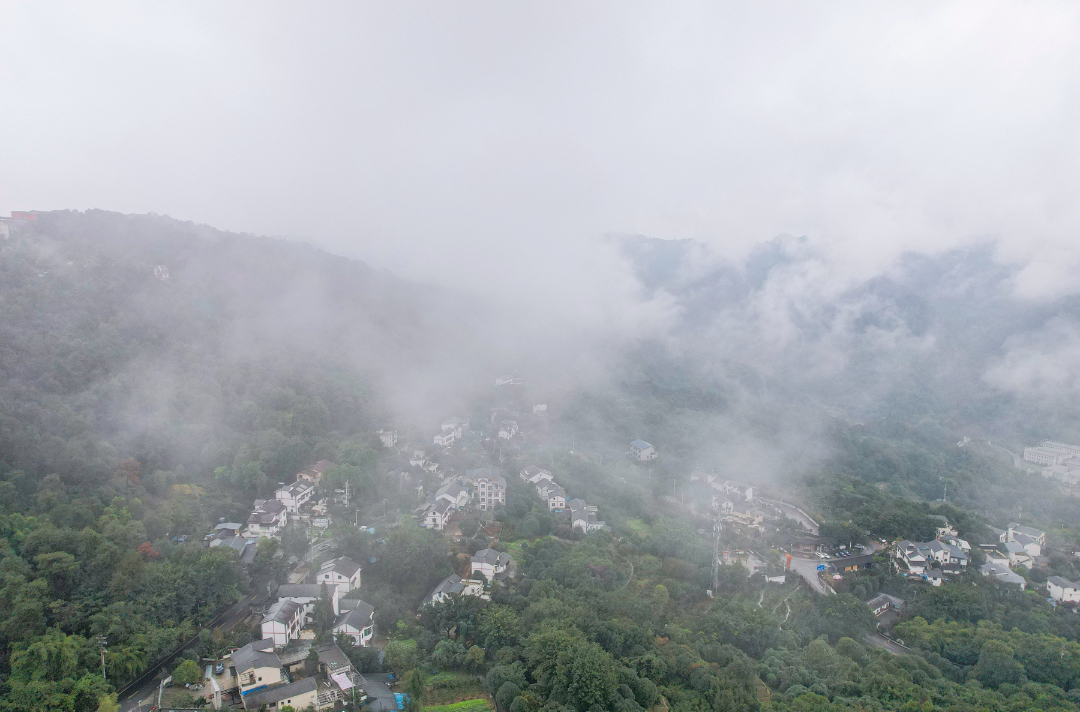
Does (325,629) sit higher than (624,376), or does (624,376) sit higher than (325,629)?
(624,376)

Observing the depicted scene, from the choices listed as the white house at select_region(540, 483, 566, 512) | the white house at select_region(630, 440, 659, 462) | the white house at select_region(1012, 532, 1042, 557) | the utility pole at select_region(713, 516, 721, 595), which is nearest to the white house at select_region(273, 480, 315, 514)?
the white house at select_region(540, 483, 566, 512)

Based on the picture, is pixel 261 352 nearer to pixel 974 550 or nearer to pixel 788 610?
pixel 788 610

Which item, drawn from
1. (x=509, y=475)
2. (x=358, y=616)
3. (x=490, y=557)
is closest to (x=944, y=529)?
(x=509, y=475)

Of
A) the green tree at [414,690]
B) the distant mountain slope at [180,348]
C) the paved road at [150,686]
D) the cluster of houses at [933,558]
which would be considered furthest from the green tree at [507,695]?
the cluster of houses at [933,558]

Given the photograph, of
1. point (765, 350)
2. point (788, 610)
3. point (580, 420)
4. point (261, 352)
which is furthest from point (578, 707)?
point (765, 350)

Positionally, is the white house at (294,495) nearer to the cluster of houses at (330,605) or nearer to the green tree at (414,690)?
the cluster of houses at (330,605)
